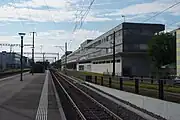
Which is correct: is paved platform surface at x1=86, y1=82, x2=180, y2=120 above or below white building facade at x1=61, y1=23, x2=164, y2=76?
below

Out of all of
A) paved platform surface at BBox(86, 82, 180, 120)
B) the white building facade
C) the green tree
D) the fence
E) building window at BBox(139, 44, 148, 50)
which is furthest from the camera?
building window at BBox(139, 44, 148, 50)

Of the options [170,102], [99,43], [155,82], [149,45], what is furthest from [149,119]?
[99,43]

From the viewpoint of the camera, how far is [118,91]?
21969mm

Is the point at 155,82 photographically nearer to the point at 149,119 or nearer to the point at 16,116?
the point at 149,119

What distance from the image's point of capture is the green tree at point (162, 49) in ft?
268

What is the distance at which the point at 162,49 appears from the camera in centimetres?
8506

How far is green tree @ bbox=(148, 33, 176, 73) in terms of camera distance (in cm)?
8156

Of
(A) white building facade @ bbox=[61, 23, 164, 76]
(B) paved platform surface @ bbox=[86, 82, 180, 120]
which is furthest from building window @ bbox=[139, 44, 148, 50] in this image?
(B) paved platform surface @ bbox=[86, 82, 180, 120]

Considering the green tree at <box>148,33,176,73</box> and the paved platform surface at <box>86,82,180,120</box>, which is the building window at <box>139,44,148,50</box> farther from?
the paved platform surface at <box>86,82,180,120</box>

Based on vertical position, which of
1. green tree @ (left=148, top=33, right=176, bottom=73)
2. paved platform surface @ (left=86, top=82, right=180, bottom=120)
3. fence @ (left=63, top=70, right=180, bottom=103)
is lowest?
paved platform surface @ (left=86, top=82, right=180, bottom=120)

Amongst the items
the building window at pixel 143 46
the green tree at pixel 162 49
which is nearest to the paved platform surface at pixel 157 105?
the green tree at pixel 162 49

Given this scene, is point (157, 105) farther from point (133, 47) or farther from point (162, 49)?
point (162, 49)

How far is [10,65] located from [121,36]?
96966mm

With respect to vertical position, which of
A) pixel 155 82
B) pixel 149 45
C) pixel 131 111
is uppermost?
pixel 149 45
